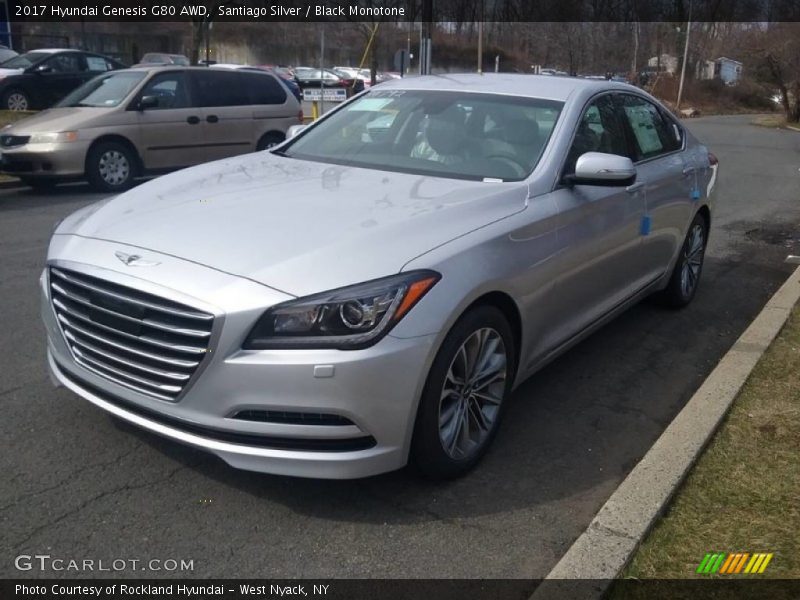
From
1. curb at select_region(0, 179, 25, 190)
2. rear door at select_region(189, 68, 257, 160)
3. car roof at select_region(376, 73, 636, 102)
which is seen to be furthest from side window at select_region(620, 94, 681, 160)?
curb at select_region(0, 179, 25, 190)

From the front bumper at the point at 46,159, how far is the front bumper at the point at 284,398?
27.7 ft

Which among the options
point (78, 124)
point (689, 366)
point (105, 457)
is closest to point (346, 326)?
point (105, 457)

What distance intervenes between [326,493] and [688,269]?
4.10m

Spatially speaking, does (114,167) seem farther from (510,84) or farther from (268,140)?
(510,84)

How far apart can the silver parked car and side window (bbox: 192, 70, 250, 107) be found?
768 centimetres

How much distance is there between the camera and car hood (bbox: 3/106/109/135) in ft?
35.8

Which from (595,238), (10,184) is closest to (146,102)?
(10,184)

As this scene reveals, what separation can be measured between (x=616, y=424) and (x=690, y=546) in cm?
129

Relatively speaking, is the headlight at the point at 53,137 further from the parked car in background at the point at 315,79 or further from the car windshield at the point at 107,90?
the parked car in background at the point at 315,79

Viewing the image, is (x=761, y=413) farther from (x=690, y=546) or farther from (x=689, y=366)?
(x=690, y=546)

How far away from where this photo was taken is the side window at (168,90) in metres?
11.6

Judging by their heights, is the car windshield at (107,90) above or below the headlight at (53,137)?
above

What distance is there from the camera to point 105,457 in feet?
12.0

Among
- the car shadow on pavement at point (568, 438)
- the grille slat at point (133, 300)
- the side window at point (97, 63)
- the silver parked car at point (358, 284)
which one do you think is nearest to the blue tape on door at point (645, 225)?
the silver parked car at point (358, 284)
